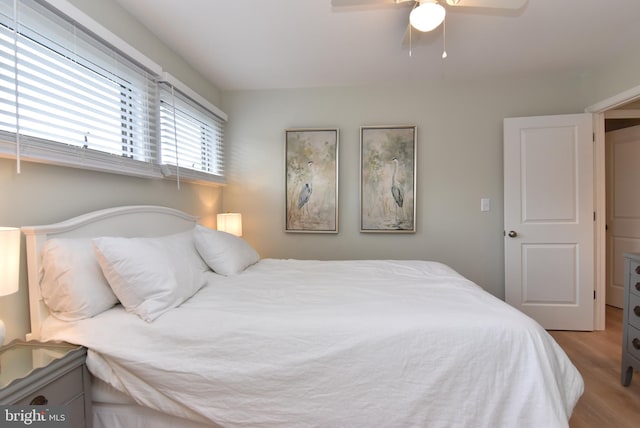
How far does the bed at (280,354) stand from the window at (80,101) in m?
0.43

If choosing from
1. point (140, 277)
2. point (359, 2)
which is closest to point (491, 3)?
point (359, 2)

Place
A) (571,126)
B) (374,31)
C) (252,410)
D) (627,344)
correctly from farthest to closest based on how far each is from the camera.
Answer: (571,126) < (374,31) < (627,344) < (252,410)

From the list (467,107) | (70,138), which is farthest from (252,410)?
(467,107)

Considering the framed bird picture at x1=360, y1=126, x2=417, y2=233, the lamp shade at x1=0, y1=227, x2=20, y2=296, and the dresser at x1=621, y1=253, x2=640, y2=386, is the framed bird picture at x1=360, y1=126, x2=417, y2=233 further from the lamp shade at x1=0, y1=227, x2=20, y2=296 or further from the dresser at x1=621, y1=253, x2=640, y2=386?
the lamp shade at x1=0, y1=227, x2=20, y2=296

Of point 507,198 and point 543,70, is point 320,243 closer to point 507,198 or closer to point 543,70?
point 507,198

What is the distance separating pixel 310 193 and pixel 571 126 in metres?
2.53

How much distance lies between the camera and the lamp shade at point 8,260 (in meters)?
0.97

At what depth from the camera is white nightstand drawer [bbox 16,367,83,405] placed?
0.97 m

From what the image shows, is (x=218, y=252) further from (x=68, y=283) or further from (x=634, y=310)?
(x=634, y=310)

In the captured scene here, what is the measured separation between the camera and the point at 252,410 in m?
1.14

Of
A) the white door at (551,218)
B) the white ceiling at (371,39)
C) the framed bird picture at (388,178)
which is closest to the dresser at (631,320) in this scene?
the white door at (551,218)

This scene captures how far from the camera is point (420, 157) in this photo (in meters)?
2.97

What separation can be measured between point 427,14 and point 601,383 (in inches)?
98.7

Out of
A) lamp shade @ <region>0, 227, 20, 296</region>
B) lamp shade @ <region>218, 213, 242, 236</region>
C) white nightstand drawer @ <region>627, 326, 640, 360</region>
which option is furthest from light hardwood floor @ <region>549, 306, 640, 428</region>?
lamp shade @ <region>218, 213, 242, 236</region>
